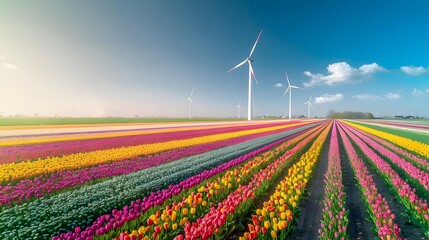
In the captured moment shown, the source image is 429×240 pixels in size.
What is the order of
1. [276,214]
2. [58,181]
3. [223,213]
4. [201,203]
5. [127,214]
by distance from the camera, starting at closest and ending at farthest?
[223,213] → [127,214] → [276,214] → [201,203] → [58,181]

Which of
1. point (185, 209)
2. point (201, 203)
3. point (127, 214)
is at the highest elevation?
point (185, 209)

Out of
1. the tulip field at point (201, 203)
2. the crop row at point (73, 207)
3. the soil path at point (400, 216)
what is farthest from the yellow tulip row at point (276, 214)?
the crop row at point (73, 207)

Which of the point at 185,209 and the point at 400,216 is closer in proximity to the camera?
the point at 185,209

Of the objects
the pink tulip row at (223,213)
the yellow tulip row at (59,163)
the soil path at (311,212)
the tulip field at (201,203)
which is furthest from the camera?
the yellow tulip row at (59,163)

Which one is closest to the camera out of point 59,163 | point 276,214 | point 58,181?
point 276,214

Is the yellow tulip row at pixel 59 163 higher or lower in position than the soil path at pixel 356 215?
higher

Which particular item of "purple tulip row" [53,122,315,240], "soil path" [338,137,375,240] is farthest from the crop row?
"soil path" [338,137,375,240]

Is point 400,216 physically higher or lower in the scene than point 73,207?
lower

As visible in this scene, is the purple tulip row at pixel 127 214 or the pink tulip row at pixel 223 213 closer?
the pink tulip row at pixel 223 213

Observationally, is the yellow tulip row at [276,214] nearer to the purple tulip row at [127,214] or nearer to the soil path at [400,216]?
the soil path at [400,216]

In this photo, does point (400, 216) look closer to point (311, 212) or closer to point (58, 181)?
point (311, 212)

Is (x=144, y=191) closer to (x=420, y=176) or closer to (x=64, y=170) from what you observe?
(x=64, y=170)

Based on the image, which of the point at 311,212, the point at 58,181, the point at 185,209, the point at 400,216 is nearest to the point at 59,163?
the point at 58,181

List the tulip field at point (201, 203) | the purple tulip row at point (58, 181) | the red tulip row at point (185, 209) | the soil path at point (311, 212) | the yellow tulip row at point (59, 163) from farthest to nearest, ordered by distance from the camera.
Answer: the yellow tulip row at point (59, 163) → the purple tulip row at point (58, 181) → the soil path at point (311, 212) → the tulip field at point (201, 203) → the red tulip row at point (185, 209)
